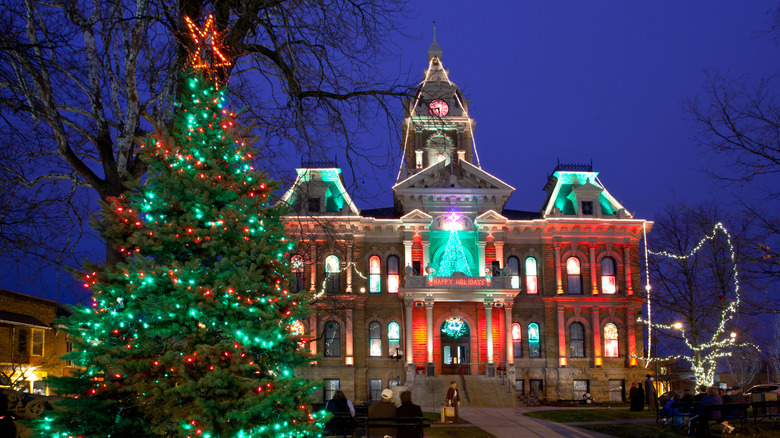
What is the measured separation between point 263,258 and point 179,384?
1.80 metres

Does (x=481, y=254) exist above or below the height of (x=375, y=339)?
above

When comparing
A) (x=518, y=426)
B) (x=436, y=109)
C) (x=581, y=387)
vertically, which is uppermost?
(x=436, y=109)

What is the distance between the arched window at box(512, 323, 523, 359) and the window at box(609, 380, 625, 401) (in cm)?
515

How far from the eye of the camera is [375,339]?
38.2 m

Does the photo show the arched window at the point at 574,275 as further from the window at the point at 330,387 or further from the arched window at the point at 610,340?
the window at the point at 330,387

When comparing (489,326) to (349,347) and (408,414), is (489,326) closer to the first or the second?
(349,347)

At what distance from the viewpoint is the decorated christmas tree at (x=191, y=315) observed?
26.8 feet

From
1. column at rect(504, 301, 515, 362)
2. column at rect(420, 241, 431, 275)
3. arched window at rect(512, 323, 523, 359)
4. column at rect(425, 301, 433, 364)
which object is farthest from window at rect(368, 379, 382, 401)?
arched window at rect(512, 323, 523, 359)

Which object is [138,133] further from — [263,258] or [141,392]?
[141,392]

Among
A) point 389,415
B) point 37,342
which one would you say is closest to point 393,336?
point 37,342

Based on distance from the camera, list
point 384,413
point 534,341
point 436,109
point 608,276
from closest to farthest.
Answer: point 436,109 < point 384,413 < point 534,341 < point 608,276

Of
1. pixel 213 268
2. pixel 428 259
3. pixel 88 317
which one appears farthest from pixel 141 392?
pixel 428 259

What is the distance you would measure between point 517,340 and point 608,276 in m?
6.44

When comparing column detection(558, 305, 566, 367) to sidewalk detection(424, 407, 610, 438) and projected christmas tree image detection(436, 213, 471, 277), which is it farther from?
sidewalk detection(424, 407, 610, 438)
